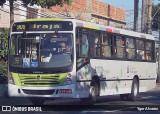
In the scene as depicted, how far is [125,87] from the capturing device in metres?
21.8

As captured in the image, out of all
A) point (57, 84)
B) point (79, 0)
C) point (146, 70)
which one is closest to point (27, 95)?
point (57, 84)

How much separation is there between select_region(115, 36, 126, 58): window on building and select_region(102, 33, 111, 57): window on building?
66cm

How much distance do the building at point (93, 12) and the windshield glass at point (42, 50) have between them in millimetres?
24704

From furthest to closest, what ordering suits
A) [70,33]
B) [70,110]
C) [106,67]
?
[106,67] < [70,33] < [70,110]

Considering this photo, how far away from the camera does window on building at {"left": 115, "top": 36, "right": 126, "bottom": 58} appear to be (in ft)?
68.9

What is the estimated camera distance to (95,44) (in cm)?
1911

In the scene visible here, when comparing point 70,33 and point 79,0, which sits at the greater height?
point 79,0

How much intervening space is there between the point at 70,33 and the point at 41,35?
1025 mm

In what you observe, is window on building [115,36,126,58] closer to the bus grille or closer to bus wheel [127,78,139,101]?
bus wheel [127,78,139,101]

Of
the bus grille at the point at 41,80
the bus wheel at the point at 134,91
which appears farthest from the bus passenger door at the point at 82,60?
the bus wheel at the point at 134,91

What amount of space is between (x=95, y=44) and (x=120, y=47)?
2.48m

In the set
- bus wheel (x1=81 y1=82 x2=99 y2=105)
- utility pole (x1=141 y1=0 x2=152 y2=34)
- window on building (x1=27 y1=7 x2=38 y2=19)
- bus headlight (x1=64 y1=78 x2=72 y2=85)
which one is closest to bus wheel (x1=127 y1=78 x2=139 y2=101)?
bus wheel (x1=81 y1=82 x2=99 y2=105)

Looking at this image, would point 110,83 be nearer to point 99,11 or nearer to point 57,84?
point 57,84

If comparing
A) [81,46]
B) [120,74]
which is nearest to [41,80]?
[81,46]
